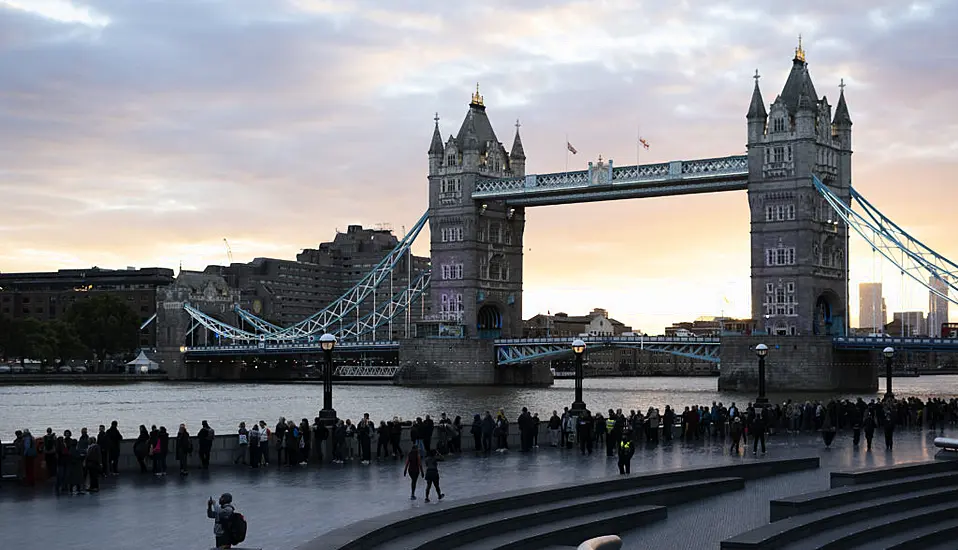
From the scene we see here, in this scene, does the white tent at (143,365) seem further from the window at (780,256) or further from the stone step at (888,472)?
the stone step at (888,472)

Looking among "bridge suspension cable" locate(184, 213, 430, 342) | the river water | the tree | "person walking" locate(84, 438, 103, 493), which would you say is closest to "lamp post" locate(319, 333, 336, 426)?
"person walking" locate(84, 438, 103, 493)

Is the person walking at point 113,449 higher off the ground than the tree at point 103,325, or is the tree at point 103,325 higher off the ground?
the tree at point 103,325

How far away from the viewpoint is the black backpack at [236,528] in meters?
17.9

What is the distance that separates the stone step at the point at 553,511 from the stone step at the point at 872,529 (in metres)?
3.91

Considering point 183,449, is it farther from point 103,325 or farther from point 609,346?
point 103,325

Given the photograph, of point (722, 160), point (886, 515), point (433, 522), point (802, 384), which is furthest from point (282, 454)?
point (722, 160)

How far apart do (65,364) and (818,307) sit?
10541 centimetres

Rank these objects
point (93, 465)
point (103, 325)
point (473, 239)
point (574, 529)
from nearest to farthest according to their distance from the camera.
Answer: point (574, 529) < point (93, 465) < point (473, 239) < point (103, 325)

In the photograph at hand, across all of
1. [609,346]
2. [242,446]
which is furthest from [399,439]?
[609,346]

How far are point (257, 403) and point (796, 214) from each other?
43.4 m

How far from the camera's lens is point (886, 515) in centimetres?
2433

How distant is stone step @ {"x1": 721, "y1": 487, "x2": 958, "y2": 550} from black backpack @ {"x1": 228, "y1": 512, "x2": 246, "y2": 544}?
7.27 metres

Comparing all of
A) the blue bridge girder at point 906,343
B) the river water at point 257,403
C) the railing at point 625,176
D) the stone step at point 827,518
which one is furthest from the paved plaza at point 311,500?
the railing at point 625,176

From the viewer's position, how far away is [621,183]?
362 ft
